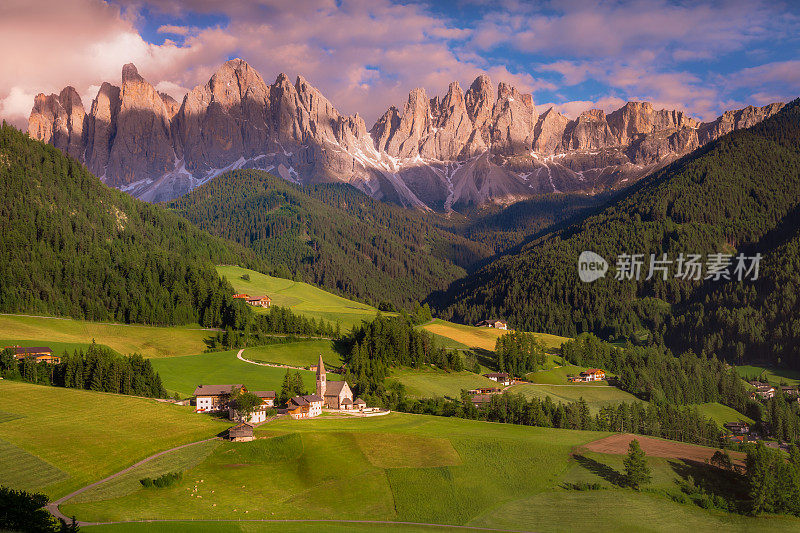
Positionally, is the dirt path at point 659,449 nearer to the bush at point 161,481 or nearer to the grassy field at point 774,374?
the bush at point 161,481

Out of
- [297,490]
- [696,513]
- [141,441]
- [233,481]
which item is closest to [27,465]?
[141,441]

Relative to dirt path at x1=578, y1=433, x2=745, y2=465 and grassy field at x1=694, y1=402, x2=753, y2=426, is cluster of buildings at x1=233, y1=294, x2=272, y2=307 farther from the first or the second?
dirt path at x1=578, y1=433, x2=745, y2=465

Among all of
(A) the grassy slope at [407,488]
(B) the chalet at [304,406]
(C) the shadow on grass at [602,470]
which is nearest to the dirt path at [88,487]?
(A) the grassy slope at [407,488]

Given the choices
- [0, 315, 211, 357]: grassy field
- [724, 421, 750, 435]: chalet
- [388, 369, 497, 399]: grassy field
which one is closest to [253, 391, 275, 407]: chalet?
[388, 369, 497, 399]: grassy field

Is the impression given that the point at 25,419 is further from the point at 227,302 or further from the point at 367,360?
the point at 227,302

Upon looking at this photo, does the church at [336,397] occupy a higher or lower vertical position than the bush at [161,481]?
higher

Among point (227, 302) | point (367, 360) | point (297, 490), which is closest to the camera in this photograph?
point (297, 490)

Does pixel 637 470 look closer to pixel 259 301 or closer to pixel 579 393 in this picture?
pixel 579 393
